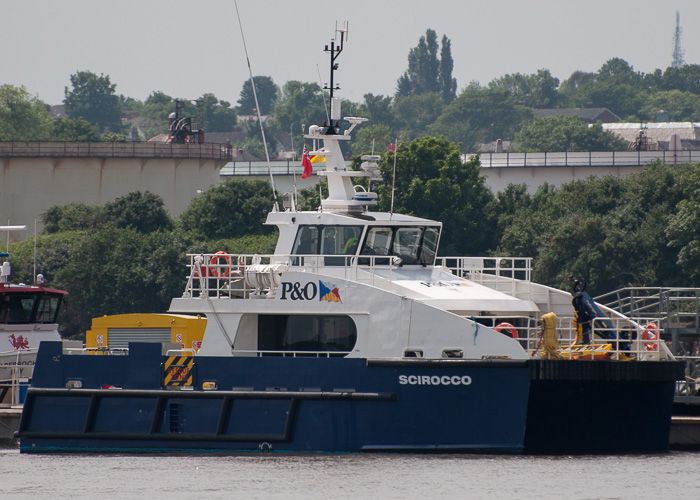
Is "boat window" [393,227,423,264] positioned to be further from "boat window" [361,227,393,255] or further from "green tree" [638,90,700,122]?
"green tree" [638,90,700,122]

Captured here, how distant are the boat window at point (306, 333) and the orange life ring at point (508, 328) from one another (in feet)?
8.20

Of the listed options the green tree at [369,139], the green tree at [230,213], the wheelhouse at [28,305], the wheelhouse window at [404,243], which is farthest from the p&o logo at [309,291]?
the green tree at [369,139]

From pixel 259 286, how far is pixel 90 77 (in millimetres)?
145874

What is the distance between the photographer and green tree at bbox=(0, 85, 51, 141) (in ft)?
394

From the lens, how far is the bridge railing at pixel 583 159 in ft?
243

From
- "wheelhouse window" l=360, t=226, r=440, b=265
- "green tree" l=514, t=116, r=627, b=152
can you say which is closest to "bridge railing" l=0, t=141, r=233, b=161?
"wheelhouse window" l=360, t=226, r=440, b=265

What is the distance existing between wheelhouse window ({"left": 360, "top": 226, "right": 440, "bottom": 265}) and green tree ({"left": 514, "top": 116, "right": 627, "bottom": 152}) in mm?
102271

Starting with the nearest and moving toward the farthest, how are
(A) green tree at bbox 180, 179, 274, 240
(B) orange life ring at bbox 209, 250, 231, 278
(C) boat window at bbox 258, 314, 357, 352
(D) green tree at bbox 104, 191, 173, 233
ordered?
(C) boat window at bbox 258, 314, 357, 352 → (B) orange life ring at bbox 209, 250, 231, 278 → (A) green tree at bbox 180, 179, 274, 240 → (D) green tree at bbox 104, 191, 173, 233

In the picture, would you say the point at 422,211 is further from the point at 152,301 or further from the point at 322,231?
the point at 322,231

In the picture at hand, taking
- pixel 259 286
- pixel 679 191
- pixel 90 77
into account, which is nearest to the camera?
pixel 259 286

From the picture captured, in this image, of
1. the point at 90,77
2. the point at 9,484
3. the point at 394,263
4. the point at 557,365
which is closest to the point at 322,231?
the point at 394,263

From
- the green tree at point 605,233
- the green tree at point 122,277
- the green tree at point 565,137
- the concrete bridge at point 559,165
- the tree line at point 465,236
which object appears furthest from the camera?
the green tree at point 565,137

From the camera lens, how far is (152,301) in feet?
178

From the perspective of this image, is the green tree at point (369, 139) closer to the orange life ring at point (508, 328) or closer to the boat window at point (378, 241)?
the boat window at point (378, 241)
